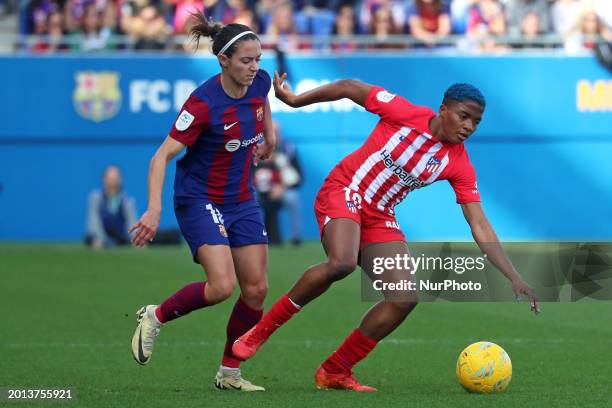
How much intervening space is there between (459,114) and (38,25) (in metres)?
14.9

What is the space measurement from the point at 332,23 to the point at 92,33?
3.94 meters

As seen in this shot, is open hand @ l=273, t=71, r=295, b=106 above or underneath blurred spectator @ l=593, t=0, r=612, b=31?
above

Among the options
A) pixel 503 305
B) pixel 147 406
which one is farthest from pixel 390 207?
pixel 503 305

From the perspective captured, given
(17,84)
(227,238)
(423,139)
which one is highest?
(423,139)

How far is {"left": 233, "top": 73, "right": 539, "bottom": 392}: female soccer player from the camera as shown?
7.63 m

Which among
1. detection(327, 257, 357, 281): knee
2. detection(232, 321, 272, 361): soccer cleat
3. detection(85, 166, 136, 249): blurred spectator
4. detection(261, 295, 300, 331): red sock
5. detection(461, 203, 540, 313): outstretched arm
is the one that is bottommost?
detection(85, 166, 136, 249): blurred spectator

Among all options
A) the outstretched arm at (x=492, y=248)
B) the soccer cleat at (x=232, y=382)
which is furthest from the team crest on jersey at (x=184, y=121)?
the outstretched arm at (x=492, y=248)

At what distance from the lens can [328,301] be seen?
44.5 ft

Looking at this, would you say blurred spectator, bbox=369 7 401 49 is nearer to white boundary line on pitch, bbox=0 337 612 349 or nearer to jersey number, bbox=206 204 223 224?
white boundary line on pitch, bbox=0 337 612 349

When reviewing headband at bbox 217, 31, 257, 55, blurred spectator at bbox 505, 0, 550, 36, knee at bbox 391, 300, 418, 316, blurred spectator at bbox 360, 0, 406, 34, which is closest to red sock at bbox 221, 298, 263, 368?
knee at bbox 391, 300, 418, 316

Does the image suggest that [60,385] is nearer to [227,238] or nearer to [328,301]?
[227,238]

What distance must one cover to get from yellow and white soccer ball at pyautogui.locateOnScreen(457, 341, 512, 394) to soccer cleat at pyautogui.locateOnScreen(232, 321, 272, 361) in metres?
1.18

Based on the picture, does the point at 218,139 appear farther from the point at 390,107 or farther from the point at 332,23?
the point at 332,23

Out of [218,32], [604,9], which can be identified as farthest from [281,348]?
[604,9]
